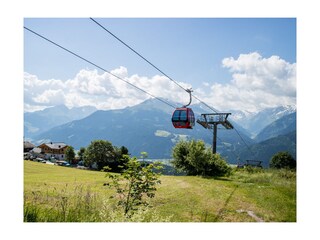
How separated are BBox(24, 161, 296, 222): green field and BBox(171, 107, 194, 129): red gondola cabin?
11.3 ft

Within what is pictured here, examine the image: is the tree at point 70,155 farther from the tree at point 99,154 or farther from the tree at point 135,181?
the tree at point 135,181

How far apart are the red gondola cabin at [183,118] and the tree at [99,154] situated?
4064 cm

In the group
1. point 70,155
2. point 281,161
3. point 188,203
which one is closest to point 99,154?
point 70,155

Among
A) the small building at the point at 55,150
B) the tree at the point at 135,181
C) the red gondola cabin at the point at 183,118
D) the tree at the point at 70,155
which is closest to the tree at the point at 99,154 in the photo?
the tree at the point at 70,155

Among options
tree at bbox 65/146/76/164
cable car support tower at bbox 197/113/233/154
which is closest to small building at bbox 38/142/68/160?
tree at bbox 65/146/76/164

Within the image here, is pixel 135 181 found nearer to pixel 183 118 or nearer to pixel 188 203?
pixel 183 118

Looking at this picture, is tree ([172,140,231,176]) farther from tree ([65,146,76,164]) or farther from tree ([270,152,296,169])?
tree ([65,146,76,164])

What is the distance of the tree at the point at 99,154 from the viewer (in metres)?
53.0

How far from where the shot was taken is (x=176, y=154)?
27.6 meters

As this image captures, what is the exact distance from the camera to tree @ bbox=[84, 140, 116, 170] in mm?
52969
